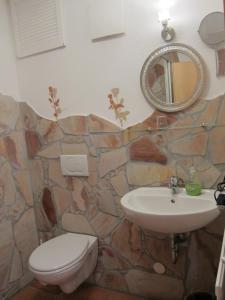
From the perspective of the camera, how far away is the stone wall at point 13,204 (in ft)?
6.67

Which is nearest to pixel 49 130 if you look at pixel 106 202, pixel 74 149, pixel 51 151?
pixel 51 151

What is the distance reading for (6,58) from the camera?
82.4 inches

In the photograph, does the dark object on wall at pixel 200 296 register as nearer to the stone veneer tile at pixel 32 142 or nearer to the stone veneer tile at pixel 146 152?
the stone veneer tile at pixel 146 152

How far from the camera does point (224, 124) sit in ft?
5.00

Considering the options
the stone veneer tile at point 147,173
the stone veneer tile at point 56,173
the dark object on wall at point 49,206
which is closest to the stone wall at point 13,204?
the dark object on wall at point 49,206

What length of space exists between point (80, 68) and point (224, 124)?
3.61ft

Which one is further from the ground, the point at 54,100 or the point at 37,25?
the point at 37,25

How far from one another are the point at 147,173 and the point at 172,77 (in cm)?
67

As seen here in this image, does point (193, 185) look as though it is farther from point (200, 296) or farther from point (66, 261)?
point (66, 261)

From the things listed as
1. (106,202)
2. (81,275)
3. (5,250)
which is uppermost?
(106,202)

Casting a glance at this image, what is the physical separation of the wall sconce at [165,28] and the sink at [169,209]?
3.20ft

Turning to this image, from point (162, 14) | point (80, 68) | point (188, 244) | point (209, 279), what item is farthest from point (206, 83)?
point (209, 279)

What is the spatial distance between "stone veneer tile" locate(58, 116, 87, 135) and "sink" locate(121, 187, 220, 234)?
2.10 ft

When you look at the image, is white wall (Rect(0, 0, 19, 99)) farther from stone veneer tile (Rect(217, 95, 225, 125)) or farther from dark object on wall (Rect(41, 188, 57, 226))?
stone veneer tile (Rect(217, 95, 225, 125))
